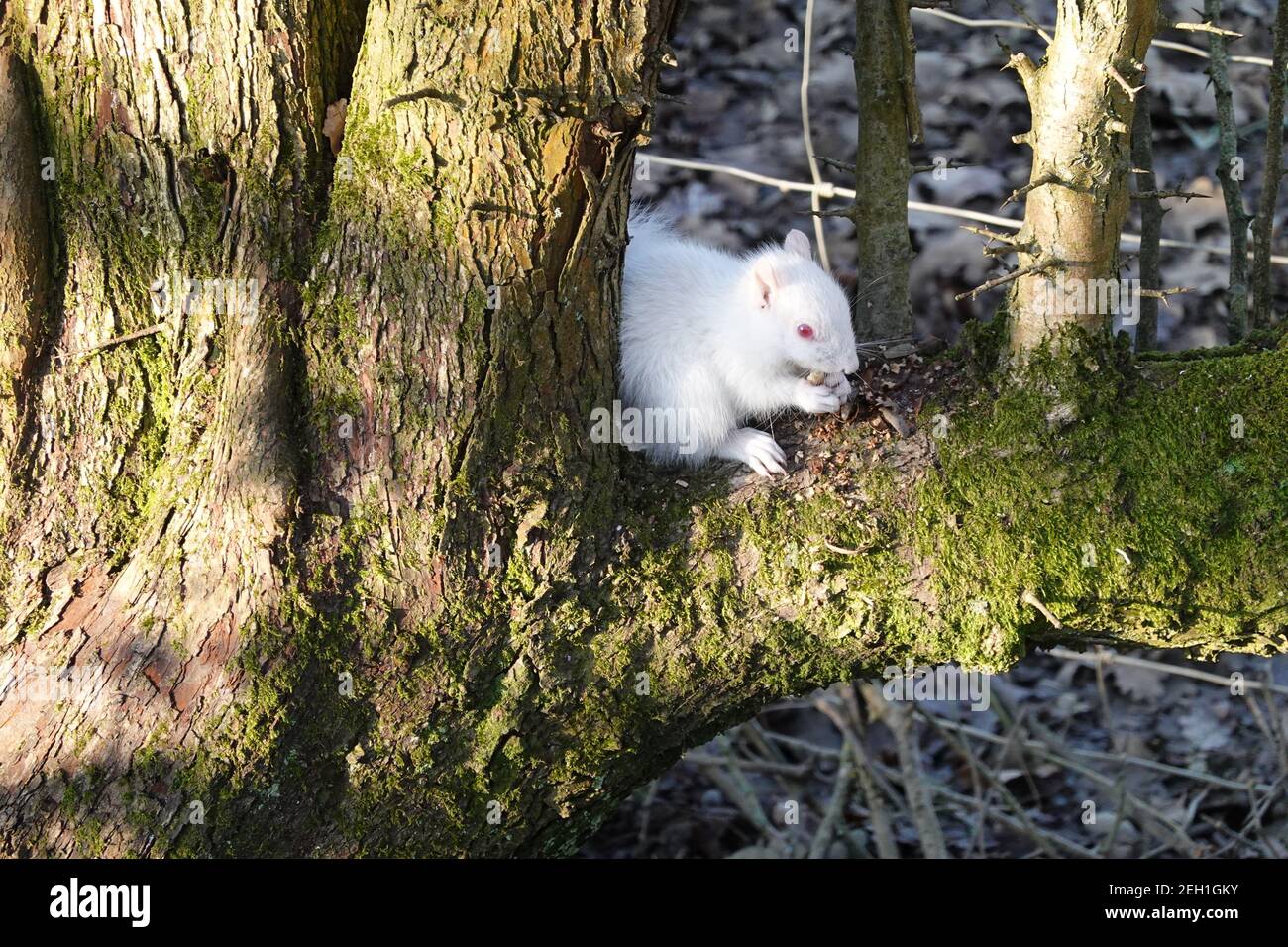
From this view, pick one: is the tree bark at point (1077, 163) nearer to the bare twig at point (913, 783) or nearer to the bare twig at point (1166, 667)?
the bare twig at point (1166, 667)

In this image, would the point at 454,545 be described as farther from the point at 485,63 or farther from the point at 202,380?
the point at 485,63

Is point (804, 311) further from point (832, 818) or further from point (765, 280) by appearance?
point (832, 818)

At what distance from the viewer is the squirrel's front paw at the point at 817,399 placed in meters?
2.77

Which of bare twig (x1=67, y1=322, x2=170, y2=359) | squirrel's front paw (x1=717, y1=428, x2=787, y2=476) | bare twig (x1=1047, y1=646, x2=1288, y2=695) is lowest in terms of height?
bare twig (x1=1047, y1=646, x2=1288, y2=695)

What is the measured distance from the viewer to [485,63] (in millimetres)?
2289

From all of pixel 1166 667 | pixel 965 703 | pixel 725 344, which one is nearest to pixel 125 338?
pixel 725 344

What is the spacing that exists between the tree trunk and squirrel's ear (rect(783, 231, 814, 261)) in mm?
952

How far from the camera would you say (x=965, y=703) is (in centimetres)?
543

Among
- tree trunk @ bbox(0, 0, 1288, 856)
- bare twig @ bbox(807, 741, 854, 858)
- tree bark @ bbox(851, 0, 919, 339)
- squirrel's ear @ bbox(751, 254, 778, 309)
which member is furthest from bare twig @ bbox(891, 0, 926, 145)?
bare twig @ bbox(807, 741, 854, 858)

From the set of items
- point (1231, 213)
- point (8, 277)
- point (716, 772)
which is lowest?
Answer: point (716, 772)

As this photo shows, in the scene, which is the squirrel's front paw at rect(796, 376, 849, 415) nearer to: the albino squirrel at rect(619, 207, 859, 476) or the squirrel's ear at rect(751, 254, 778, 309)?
the albino squirrel at rect(619, 207, 859, 476)

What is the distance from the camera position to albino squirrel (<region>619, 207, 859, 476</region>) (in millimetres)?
2875

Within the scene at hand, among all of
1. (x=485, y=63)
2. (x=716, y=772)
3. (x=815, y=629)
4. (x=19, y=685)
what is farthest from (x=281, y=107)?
(x=716, y=772)
